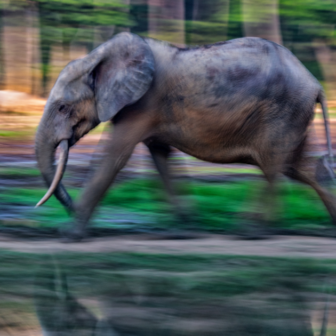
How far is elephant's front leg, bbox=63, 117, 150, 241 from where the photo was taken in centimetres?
557

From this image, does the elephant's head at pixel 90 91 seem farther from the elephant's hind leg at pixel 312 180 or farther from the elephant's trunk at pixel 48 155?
the elephant's hind leg at pixel 312 180

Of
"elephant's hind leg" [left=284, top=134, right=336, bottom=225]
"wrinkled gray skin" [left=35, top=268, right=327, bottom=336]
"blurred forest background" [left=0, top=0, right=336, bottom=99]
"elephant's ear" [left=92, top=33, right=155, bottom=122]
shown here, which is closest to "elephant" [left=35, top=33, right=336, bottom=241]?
"elephant's ear" [left=92, top=33, right=155, bottom=122]

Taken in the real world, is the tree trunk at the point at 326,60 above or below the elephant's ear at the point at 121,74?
below

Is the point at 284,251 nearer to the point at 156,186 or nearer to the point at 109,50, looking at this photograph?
the point at 109,50

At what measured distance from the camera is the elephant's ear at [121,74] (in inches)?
216

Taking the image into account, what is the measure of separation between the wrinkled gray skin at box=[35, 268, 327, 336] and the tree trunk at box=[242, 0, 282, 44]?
1436 centimetres

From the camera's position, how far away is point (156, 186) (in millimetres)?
7641

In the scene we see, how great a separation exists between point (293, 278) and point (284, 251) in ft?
2.33

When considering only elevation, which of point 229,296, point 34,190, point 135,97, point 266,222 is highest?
point 135,97

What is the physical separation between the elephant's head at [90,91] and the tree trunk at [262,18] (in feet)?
41.3

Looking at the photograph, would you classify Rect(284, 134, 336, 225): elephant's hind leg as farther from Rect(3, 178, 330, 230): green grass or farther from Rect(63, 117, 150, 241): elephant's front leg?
Rect(63, 117, 150, 241): elephant's front leg

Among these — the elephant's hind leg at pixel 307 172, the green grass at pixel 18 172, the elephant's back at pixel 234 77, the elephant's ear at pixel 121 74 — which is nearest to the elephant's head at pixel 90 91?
the elephant's ear at pixel 121 74

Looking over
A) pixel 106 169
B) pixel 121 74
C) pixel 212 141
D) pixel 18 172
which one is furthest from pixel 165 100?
pixel 18 172

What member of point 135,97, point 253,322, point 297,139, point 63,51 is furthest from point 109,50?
point 63,51
